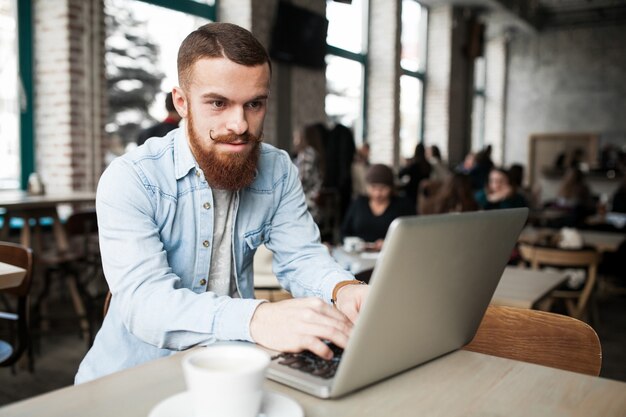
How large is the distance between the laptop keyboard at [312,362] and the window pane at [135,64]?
15.0 ft

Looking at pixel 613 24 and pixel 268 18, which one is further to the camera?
pixel 613 24

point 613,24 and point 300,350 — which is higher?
point 613,24

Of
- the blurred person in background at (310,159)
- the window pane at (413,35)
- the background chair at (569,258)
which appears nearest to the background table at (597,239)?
the background chair at (569,258)

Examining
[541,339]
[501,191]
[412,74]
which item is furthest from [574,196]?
[541,339]

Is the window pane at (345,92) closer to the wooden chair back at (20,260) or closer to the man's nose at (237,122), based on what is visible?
the wooden chair back at (20,260)

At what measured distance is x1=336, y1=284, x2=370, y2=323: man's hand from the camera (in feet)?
3.92

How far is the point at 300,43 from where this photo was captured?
7.05 meters

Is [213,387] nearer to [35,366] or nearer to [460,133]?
[35,366]

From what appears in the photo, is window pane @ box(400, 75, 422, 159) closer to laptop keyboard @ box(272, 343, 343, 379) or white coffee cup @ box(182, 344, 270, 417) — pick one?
laptop keyboard @ box(272, 343, 343, 379)

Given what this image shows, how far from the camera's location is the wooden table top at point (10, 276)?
1.84 m

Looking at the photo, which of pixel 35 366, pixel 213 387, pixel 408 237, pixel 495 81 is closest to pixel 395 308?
pixel 408 237

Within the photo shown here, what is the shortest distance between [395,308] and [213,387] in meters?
0.28

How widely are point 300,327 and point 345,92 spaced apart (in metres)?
7.80

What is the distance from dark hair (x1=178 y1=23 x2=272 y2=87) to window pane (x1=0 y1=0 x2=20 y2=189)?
12.9 feet
